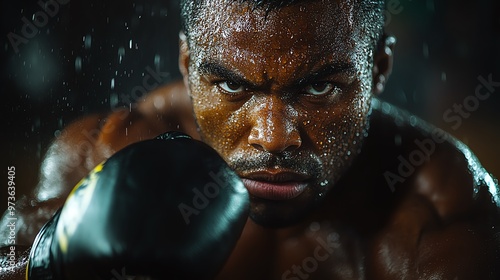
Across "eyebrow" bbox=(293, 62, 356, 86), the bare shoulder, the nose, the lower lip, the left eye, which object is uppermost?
"eyebrow" bbox=(293, 62, 356, 86)

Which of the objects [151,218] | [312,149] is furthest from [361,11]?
[151,218]

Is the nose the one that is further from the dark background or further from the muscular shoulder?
the dark background

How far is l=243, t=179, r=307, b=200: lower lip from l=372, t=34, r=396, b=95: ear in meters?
0.28

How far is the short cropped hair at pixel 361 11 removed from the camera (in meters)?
1.01

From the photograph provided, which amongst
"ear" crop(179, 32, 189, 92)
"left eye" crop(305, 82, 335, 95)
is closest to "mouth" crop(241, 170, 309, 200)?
"left eye" crop(305, 82, 335, 95)

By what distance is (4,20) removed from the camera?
6.64ft

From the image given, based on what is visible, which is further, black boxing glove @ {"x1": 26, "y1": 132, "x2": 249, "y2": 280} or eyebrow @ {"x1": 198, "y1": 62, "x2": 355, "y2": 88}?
eyebrow @ {"x1": 198, "y1": 62, "x2": 355, "y2": 88}

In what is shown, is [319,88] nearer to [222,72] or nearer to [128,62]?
[222,72]

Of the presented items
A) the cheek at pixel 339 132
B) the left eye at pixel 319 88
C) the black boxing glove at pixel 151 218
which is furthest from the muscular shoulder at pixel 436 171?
the black boxing glove at pixel 151 218

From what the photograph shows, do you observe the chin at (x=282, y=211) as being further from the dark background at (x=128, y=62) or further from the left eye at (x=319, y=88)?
the dark background at (x=128, y=62)

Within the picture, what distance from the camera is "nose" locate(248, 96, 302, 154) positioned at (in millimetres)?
1004

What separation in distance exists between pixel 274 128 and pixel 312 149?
11cm

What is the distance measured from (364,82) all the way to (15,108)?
1.42 metres

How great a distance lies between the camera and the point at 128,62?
1.98 metres
